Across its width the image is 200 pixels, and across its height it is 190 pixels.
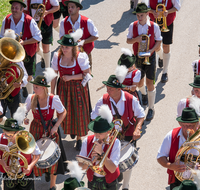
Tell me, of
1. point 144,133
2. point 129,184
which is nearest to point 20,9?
point 144,133

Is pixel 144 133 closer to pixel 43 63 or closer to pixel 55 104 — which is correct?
pixel 55 104

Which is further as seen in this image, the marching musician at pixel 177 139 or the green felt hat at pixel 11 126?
the green felt hat at pixel 11 126

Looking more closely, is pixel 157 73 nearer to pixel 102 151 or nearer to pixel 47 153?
pixel 47 153

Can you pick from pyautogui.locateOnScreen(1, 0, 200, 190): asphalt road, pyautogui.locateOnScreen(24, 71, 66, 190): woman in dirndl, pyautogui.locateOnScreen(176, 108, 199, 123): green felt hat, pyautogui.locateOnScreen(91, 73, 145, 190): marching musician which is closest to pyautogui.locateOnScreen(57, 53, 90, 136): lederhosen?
pyautogui.locateOnScreen(1, 0, 200, 190): asphalt road

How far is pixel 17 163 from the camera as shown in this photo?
17.0 ft

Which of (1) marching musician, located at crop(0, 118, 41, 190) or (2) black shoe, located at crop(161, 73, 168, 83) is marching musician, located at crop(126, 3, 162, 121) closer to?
(2) black shoe, located at crop(161, 73, 168, 83)

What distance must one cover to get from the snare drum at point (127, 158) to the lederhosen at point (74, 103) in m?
1.57

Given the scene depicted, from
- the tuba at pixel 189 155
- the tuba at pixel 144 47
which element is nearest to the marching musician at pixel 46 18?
the tuba at pixel 144 47

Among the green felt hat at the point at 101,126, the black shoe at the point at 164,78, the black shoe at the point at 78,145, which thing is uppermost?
the green felt hat at the point at 101,126

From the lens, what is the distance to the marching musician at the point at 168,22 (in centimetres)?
838

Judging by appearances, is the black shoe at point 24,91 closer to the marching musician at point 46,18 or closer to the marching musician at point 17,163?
the marching musician at point 46,18

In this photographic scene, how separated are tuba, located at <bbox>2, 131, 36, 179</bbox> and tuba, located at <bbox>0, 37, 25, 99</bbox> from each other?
62.7 inches

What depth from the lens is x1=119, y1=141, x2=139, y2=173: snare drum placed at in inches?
210

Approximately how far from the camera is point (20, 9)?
7.43 metres
